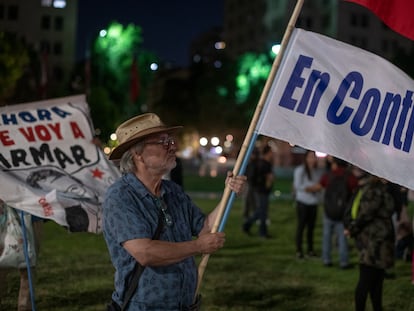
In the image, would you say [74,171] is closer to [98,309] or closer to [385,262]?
[98,309]

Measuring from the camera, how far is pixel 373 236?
324 inches

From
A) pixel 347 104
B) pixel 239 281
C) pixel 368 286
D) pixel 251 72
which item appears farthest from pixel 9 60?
pixel 251 72

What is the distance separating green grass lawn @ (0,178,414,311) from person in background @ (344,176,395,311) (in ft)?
4.14

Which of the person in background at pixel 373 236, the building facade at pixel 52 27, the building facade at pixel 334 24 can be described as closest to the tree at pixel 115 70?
the building facade at pixel 334 24

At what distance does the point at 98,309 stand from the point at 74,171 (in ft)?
7.21

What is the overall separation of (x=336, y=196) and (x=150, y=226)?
28.2 ft

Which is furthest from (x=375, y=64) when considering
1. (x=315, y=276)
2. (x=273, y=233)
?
(x=273, y=233)

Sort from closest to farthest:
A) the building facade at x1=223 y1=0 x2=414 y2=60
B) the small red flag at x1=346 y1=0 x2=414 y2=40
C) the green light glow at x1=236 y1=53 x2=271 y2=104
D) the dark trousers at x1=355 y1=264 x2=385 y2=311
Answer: the small red flag at x1=346 y1=0 x2=414 y2=40
the dark trousers at x1=355 y1=264 x2=385 y2=311
the green light glow at x1=236 y1=53 x2=271 y2=104
the building facade at x1=223 y1=0 x2=414 y2=60

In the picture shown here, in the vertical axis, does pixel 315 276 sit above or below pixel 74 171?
below

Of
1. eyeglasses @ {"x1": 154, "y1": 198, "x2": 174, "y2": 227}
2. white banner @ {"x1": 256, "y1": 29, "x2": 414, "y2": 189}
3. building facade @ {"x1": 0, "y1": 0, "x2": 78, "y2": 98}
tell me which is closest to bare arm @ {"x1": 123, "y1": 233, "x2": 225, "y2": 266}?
eyeglasses @ {"x1": 154, "y1": 198, "x2": 174, "y2": 227}

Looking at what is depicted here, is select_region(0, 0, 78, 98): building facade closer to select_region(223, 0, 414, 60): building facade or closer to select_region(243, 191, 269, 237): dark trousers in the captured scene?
select_region(223, 0, 414, 60): building facade

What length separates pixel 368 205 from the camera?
832 centimetres

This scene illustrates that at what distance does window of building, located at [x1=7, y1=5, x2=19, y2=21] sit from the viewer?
90.5m

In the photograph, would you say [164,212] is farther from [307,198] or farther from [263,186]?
[263,186]
